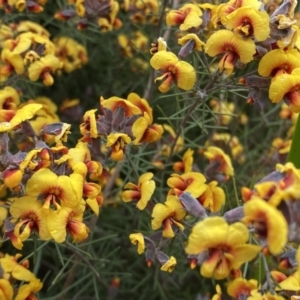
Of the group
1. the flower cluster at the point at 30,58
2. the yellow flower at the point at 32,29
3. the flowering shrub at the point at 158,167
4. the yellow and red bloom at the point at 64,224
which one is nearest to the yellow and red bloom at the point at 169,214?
the flowering shrub at the point at 158,167

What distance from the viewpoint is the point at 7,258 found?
1.27 m

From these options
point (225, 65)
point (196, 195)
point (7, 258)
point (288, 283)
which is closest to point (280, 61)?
point (225, 65)

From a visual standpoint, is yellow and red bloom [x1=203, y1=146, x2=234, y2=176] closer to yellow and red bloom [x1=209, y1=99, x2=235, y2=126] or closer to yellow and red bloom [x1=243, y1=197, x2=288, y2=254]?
yellow and red bloom [x1=209, y1=99, x2=235, y2=126]

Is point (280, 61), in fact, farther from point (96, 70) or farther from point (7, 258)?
point (96, 70)

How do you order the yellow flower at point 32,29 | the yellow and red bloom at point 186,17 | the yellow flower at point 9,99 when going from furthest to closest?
the yellow flower at point 32,29 → the yellow flower at point 9,99 → the yellow and red bloom at point 186,17

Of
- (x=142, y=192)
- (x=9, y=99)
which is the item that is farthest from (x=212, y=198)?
(x=9, y=99)

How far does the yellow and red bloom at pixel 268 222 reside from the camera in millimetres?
817

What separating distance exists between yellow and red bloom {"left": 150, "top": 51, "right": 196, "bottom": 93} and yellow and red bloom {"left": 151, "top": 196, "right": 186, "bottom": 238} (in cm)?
25

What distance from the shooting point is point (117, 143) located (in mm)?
1233

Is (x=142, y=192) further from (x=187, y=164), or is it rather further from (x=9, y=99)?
(x=9, y=99)

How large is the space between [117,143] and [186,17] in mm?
340

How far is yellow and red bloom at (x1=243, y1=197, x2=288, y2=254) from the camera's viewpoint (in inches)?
32.2

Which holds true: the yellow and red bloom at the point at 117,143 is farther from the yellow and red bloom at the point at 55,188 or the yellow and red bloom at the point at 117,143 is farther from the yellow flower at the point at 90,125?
the yellow and red bloom at the point at 55,188

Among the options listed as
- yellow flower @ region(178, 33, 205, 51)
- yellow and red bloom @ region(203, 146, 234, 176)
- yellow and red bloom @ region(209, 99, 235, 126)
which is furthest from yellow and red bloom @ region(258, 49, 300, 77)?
yellow and red bloom @ region(209, 99, 235, 126)
